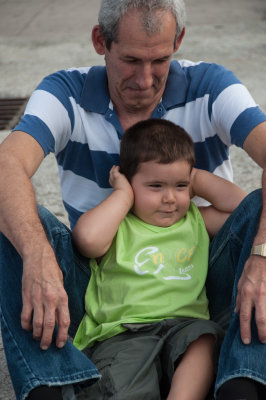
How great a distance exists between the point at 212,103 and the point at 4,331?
1.27 m

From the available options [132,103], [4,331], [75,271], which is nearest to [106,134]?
[132,103]

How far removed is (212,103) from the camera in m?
2.58

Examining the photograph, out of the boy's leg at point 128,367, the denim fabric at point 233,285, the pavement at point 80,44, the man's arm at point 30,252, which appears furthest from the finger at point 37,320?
the pavement at point 80,44

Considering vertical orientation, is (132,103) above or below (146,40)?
below

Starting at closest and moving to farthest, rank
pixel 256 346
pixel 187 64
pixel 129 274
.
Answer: pixel 256 346 → pixel 129 274 → pixel 187 64

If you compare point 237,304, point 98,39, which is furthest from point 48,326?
point 98,39

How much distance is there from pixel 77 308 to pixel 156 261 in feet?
1.17

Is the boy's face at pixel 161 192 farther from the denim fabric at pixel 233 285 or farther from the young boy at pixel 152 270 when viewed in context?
the denim fabric at pixel 233 285

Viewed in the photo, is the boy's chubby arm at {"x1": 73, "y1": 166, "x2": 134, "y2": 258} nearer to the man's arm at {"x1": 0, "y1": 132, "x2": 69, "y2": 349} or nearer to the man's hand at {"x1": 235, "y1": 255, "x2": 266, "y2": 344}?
the man's arm at {"x1": 0, "y1": 132, "x2": 69, "y2": 349}

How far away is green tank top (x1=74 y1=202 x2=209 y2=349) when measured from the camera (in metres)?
2.16

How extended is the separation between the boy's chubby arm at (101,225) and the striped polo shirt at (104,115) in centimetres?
39

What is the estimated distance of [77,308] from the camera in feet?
7.59

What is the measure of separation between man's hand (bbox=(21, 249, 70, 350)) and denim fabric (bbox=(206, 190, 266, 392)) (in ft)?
1.69

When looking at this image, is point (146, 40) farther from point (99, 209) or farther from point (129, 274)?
point (129, 274)
